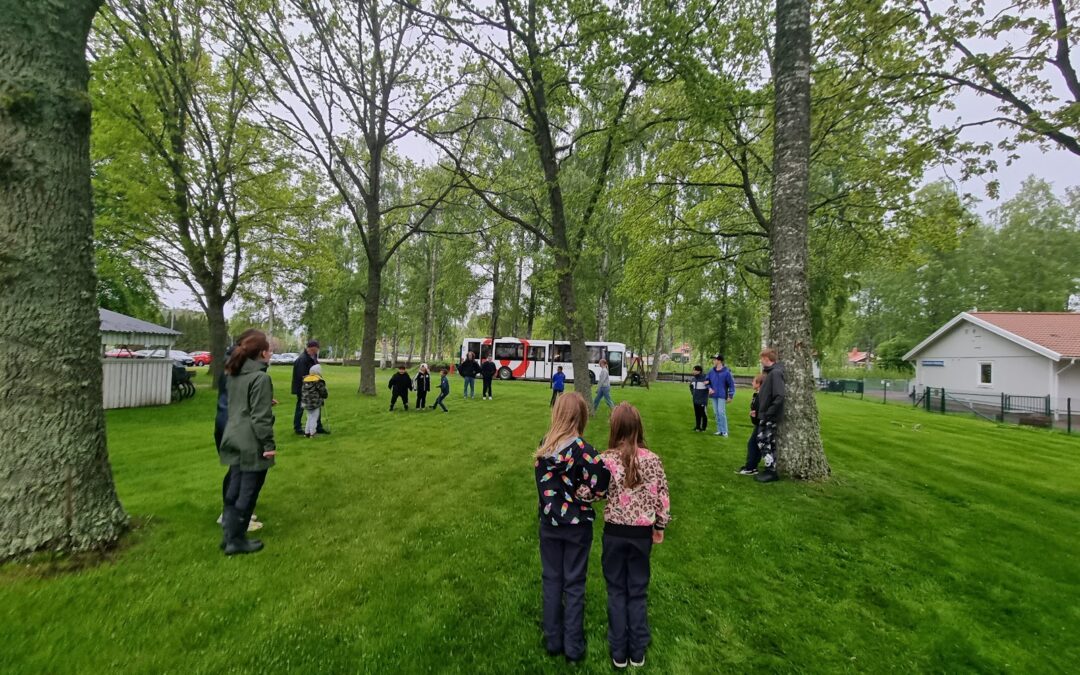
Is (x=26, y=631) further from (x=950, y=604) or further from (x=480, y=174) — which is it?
(x=480, y=174)

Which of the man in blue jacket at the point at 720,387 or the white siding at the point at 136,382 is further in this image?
the white siding at the point at 136,382

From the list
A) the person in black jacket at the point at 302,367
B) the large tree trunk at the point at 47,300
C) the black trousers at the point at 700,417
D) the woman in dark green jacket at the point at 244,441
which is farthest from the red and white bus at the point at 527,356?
the large tree trunk at the point at 47,300

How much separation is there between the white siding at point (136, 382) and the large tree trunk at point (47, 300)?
10.6 metres

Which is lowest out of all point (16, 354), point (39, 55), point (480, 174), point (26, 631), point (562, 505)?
point (26, 631)

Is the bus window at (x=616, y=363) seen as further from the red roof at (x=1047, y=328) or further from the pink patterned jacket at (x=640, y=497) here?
the pink patterned jacket at (x=640, y=497)

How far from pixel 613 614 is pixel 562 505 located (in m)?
0.77

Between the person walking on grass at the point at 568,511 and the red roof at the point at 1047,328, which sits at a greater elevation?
the red roof at the point at 1047,328

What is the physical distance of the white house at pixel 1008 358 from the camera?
793 inches

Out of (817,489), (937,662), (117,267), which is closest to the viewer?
(937,662)

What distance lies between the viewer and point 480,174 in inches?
613

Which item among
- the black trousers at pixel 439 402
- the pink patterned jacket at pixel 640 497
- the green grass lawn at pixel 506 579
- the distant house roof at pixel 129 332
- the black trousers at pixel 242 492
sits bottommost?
the green grass lawn at pixel 506 579

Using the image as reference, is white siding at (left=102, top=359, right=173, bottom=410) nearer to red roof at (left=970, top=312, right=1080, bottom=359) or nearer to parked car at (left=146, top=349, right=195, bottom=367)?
parked car at (left=146, top=349, right=195, bottom=367)

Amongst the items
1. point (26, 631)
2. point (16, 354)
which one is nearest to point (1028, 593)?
point (26, 631)

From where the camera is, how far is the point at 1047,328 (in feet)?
71.5
